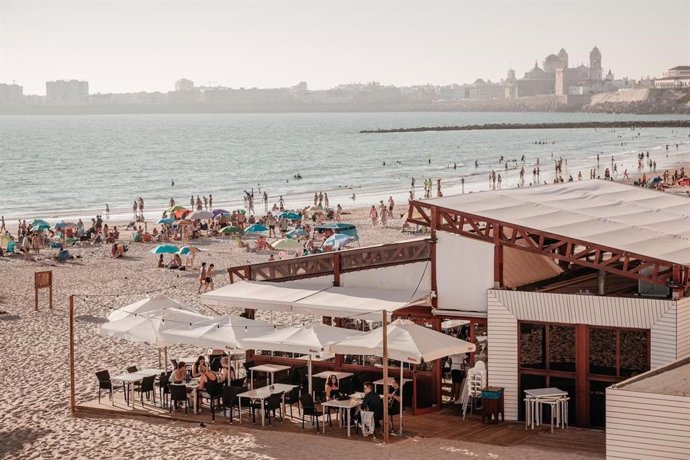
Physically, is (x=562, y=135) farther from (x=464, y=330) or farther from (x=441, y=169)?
(x=464, y=330)

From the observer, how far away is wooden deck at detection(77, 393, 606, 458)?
52.1 feet

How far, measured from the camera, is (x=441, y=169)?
109 metres

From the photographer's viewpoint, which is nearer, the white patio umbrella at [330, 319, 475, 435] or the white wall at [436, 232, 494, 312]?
the white patio umbrella at [330, 319, 475, 435]

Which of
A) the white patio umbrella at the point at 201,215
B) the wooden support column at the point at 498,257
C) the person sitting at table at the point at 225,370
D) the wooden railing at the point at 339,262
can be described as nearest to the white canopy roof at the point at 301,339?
the person sitting at table at the point at 225,370

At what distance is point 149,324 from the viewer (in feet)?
63.4

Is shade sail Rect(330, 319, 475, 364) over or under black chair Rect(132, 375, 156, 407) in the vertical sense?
over

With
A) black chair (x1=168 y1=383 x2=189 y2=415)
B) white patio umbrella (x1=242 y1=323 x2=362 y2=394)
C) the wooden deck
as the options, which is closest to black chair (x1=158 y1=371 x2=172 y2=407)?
the wooden deck

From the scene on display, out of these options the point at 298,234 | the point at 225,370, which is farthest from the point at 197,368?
the point at 298,234

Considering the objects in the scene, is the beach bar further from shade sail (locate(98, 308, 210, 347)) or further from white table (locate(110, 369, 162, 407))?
white table (locate(110, 369, 162, 407))

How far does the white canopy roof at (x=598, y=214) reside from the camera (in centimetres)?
1742

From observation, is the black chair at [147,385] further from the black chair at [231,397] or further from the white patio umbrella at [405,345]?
the white patio umbrella at [405,345]

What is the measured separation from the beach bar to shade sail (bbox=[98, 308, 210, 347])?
0.77m

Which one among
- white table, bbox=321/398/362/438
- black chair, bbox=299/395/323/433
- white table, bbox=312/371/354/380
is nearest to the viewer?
white table, bbox=321/398/362/438

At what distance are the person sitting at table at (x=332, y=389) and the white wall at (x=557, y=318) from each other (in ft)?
8.12
